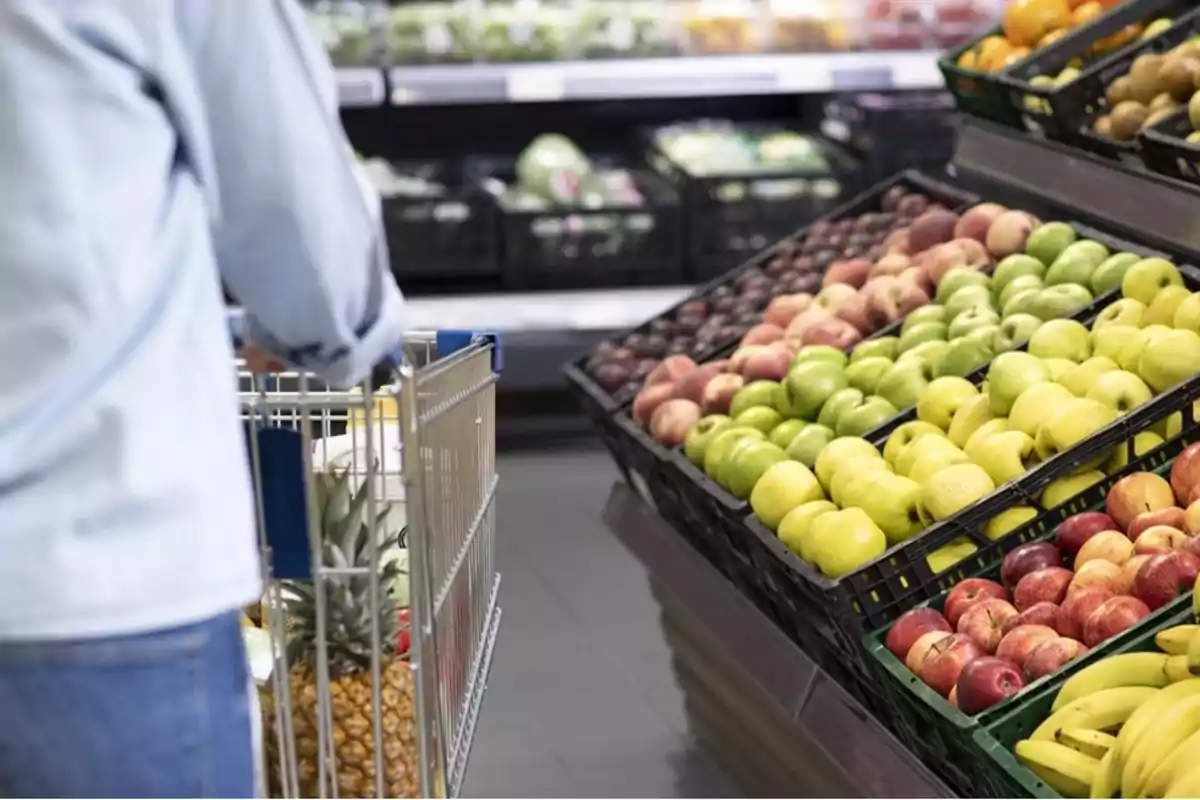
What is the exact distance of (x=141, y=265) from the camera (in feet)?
3.65

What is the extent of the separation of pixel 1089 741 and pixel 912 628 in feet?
1.13

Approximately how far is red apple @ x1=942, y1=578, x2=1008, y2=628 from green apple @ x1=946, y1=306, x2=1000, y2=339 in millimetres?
714

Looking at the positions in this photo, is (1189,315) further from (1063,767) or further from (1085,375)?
(1063,767)

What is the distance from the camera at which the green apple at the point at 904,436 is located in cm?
243

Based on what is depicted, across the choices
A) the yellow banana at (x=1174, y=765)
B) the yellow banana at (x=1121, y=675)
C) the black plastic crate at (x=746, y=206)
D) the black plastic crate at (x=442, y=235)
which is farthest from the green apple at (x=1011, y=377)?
the black plastic crate at (x=442, y=235)

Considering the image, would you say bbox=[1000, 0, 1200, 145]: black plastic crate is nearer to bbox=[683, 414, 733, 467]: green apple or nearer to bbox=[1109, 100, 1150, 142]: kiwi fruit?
bbox=[1109, 100, 1150, 142]: kiwi fruit

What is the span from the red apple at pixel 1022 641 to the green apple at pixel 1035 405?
16.8 inches

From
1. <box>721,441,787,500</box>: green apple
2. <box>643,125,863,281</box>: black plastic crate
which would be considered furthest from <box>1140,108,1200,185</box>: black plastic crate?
<box>643,125,863,281</box>: black plastic crate

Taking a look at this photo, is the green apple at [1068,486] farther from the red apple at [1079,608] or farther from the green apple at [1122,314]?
the green apple at [1122,314]

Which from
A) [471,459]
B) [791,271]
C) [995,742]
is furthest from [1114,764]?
[791,271]

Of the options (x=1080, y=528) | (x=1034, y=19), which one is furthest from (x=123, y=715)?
(x=1034, y=19)

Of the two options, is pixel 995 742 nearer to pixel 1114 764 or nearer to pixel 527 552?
pixel 1114 764

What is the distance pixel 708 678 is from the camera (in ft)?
9.04

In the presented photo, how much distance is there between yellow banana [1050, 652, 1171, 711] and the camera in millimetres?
1754
